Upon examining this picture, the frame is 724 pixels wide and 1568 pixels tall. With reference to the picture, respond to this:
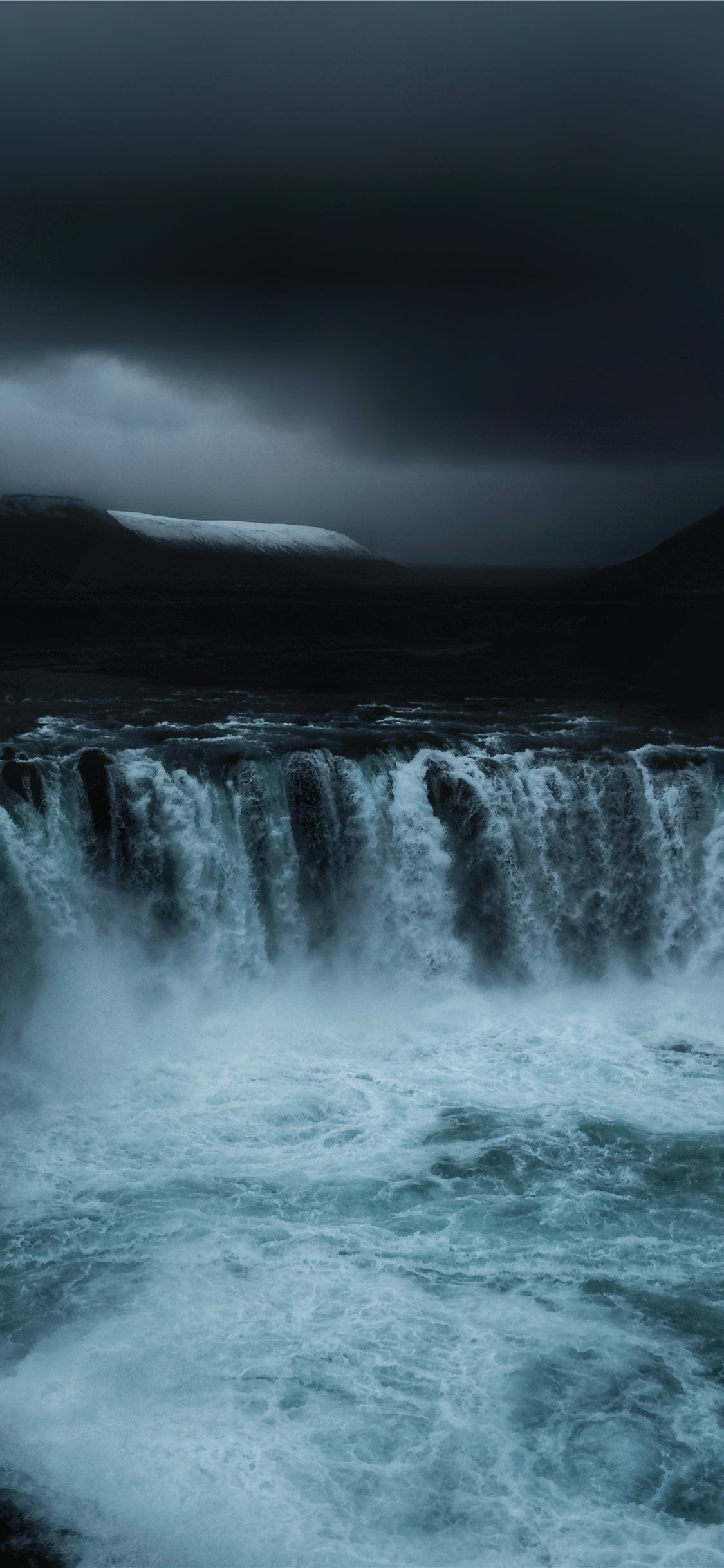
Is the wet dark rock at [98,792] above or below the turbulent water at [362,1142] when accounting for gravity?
above

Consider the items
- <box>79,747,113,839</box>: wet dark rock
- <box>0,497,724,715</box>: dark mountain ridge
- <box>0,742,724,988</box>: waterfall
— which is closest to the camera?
<box>0,742,724,988</box>: waterfall

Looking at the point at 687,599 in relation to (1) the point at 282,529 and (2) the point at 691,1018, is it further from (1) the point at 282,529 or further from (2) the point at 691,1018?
(2) the point at 691,1018

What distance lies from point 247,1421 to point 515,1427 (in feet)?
7.49

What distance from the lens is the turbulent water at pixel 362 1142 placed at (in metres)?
8.98

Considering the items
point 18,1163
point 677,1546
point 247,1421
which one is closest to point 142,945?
point 18,1163

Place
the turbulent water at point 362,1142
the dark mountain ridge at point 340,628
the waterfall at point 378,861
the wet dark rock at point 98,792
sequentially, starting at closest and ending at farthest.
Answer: the turbulent water at point 362,1142 → the waterfall at point 378,861 → the wet dark rock at point 98,792 → the dark mountain ridge at point 340,628

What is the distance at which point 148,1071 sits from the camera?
15.7 metres

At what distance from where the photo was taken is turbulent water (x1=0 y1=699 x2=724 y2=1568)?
8.98 meters

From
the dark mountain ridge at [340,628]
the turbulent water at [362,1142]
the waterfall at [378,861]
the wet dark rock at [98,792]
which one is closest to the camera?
the turbulent water at [362,1142]

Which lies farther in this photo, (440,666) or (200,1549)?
(440,666)

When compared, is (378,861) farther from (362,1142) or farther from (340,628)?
(340,628)

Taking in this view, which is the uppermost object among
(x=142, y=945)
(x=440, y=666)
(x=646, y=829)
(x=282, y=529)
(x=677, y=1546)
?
(x=282, y=529)

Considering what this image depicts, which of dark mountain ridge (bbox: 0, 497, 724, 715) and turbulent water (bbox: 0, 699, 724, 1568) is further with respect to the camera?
dark mountain ridge (bbox: 0, 497, 724, 715)

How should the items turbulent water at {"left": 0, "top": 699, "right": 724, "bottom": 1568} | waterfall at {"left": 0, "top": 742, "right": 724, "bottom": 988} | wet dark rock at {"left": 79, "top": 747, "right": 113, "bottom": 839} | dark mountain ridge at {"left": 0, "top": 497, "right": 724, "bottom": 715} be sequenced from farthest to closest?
1. dark mountain ridge at {"left": 0, "top": 497, "right": 724, "bottom": 715}
2. wet dark rock at {"left": 79, "top": 747, "right": 113, "bottom": 839}
3. waterfall at {"left": 0, "top": 742, "right": 724, "bottom": 988}
4. turbulent water at {"left": 0, "top": 699, "right": 724, "bottom": 1568}
